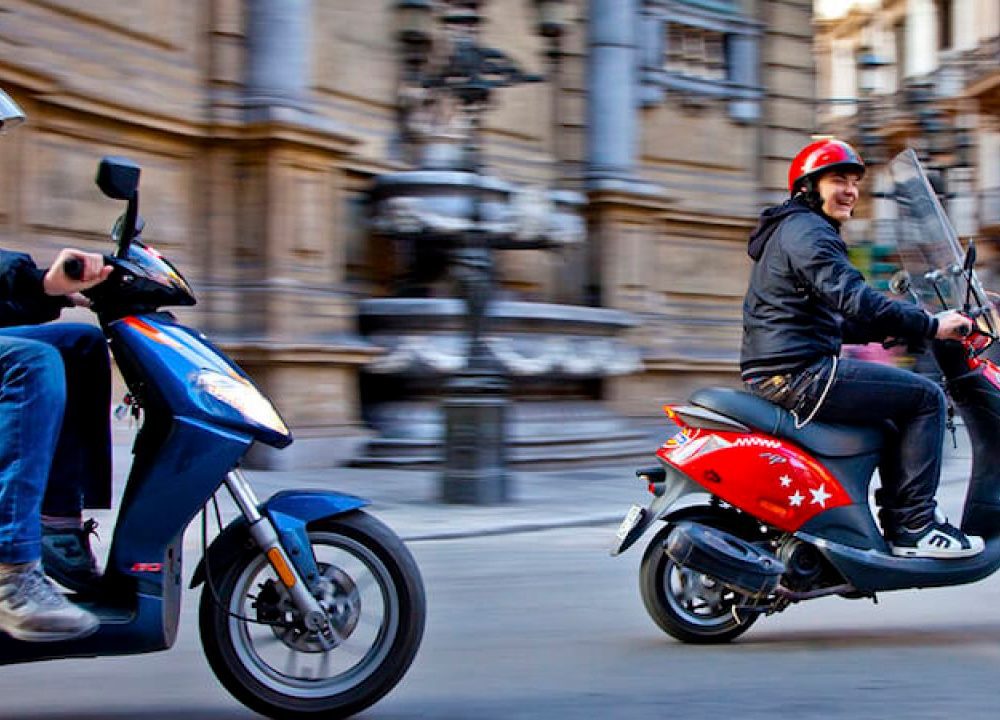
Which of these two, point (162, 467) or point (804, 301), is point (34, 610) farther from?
point (804, 301)

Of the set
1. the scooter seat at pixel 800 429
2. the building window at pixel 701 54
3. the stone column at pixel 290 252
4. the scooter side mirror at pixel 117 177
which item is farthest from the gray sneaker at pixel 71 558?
the building window at pixel 701 54

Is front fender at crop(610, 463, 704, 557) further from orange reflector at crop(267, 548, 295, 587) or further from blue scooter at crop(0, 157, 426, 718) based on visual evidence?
orange reflector at crop(267, 548, 295, 587)

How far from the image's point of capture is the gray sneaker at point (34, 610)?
3098 mm

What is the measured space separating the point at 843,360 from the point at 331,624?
2.02 meters

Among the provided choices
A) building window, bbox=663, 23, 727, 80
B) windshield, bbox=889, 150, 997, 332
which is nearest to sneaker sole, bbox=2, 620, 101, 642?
windshield, bbox=889, 150, 997, 332

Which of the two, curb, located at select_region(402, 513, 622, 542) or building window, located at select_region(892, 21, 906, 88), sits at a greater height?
building window, located at select_region(892, 21, 906, 88)

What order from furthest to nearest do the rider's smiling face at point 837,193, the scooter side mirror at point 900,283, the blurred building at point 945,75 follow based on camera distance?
the blurred building at point 945,75, the scooter side mirror at point 900,283, the rider's smiling face at point 837,193

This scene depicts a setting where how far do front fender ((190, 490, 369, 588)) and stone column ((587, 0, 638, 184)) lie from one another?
11.0m

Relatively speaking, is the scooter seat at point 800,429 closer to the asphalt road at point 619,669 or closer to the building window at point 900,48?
the asphalt road at point 619,669

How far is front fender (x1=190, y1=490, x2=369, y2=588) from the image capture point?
340 cm

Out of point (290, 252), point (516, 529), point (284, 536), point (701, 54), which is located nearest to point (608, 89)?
point (701, 54)

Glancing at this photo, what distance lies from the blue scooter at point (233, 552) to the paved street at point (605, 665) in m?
0.28

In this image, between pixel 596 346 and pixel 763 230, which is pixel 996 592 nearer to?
pixel 763 230

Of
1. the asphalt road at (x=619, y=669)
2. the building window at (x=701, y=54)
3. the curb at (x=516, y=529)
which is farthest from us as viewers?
the building window at (x=701, y=54)
